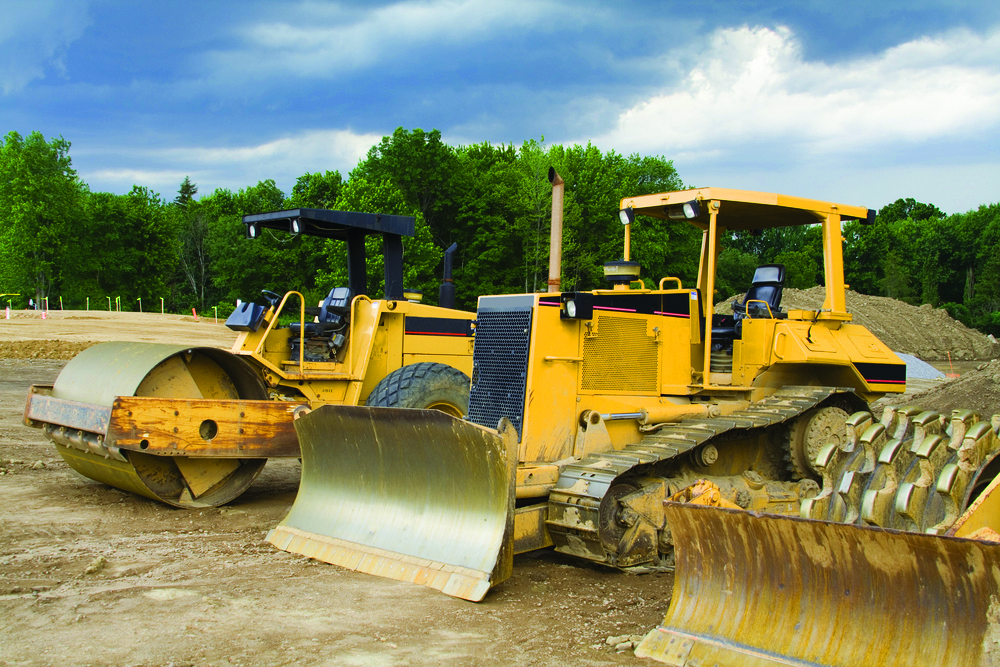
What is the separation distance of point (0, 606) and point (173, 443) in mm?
2337

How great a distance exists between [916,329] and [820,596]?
104 ft

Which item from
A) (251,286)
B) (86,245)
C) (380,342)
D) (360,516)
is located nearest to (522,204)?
(251,286)

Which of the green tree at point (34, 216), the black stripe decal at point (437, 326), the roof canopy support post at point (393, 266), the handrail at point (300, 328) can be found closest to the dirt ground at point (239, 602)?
the handrail at point (300, 328)

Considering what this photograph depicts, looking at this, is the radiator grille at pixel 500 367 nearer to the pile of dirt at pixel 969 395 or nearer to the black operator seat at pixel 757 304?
the black operator seat at pixel 757 304

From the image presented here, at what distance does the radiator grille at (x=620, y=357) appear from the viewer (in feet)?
20.9

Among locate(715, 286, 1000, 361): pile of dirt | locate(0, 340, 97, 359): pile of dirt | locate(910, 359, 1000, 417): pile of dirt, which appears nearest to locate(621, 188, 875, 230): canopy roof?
locate(910, 359, 1000, 417): pile of dirt

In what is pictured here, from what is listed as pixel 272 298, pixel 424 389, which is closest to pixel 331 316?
pixel 272 298

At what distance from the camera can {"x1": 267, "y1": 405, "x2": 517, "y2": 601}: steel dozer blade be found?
5277mm

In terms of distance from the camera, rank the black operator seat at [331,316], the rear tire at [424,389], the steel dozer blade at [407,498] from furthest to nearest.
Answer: the black operator seat at [331,316] → the rear tire at [424,389] → the steel dozer blade at [407,498]

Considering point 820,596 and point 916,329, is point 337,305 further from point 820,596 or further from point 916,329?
point 916,329

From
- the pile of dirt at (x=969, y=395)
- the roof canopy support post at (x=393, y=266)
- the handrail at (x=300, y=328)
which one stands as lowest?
the pile of dirt at (x=969, y=395)

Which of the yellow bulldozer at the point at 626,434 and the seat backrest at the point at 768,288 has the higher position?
the seat backrest at the point at 768,288

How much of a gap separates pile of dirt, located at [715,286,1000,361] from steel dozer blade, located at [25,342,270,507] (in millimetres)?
25426

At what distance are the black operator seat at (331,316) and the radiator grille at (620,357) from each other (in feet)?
9.85
